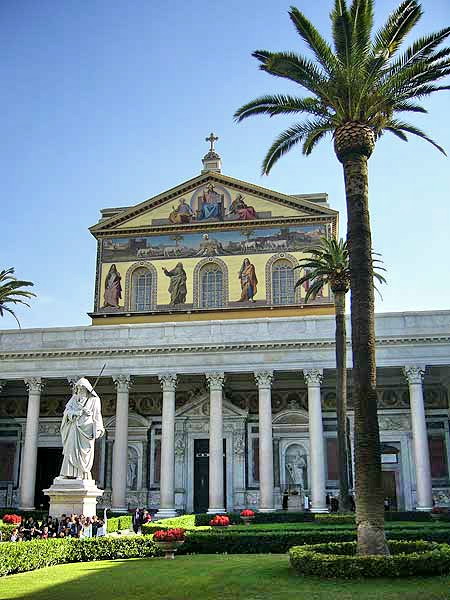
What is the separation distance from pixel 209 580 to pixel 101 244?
32.8 meters

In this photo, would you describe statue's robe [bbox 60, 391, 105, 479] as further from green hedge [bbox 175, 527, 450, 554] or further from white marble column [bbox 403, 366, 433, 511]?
white marble column [bbox 403, 366, 433, 511]

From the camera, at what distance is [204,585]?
12.6 metres

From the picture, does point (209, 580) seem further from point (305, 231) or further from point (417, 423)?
point (305, 231)

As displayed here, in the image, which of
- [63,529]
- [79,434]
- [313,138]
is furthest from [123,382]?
[313,138]

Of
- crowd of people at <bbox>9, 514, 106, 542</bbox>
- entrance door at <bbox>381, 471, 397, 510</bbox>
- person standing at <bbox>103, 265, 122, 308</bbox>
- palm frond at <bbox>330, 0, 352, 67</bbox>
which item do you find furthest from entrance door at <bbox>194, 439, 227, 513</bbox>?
palm frond at <bbox>330, 0, 352, 67</bbox>

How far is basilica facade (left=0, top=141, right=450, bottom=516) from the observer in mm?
33438

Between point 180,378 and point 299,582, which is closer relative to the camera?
point 299,582

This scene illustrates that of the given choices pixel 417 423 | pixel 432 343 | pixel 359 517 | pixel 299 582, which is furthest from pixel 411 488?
pixel 299 582

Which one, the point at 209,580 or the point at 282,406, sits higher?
the point at 282,406

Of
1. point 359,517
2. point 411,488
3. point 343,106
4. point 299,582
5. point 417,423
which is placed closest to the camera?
point 299,582

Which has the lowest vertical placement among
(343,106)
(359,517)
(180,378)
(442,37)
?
(359,517)

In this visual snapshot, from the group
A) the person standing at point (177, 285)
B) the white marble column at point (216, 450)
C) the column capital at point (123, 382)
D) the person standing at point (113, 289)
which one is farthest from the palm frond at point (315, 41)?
the person standing at point (113, 289)

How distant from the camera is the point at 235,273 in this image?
41719 millimetres

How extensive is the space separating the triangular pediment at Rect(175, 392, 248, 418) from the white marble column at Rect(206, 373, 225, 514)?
4420 mm
